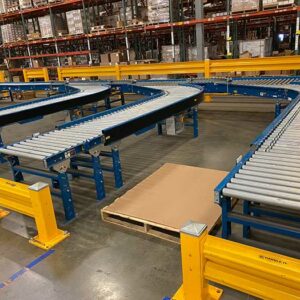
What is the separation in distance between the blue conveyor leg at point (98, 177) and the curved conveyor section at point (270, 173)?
170 cm

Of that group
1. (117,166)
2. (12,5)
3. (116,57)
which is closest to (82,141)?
(117,166)

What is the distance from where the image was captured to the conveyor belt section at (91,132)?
3123 millimetres

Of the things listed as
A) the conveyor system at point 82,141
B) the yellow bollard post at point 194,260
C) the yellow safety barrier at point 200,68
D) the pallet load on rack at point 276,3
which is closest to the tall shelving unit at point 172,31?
the pallet load on rack at point 276,3

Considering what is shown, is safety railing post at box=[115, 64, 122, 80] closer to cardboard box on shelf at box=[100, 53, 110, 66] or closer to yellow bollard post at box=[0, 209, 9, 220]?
cardboard box on shelf at box=[100, 53, 110, 66]

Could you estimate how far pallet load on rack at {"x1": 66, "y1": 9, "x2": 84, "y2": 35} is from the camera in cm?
1137

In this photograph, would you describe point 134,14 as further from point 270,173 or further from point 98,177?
point 270,173

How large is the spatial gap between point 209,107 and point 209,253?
7237 mm

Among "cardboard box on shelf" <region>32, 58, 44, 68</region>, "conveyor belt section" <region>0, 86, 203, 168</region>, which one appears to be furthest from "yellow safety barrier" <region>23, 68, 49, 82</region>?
"conveyor belt section" <region>0, 86, 203, 168</region>

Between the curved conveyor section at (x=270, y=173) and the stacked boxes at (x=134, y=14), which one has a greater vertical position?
the stacked boxes at (x=134, y=14)

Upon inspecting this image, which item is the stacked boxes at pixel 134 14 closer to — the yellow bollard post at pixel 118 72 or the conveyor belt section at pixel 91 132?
the yellow bollard post at pixel 118 72

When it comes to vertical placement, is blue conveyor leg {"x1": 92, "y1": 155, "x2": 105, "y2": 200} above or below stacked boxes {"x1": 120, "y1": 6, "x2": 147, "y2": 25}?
below

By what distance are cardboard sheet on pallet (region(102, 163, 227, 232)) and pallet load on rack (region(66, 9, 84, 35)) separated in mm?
9213

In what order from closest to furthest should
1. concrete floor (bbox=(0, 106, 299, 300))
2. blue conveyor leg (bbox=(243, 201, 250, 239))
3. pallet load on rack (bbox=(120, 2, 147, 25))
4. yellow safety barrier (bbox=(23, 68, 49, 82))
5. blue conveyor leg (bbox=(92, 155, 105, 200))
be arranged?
1. concrete floor (bbox=(0, 106, 299, 300))
2. blue conveyor leg (bbox=(243, 201, 250, 239))
3. blue conveyor leg (bbox=(92, 155, 105, 200))
4. pallet load on rack (bbox=(120, 2, 147, 25))
5. yellow safety barrier (bbox=(23, 68, 49, 82))

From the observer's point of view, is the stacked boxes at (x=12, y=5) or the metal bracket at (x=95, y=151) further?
the stacked boxes at (x=12, y=5)
